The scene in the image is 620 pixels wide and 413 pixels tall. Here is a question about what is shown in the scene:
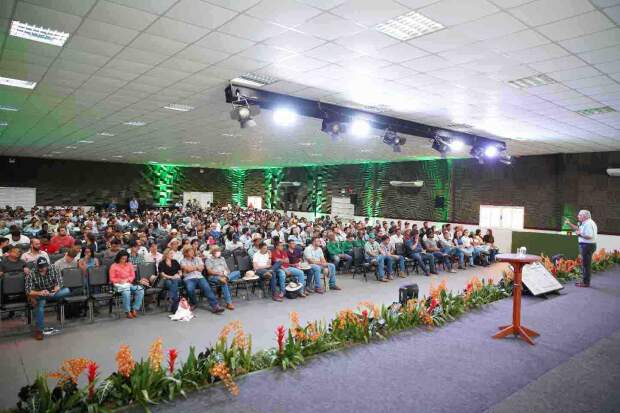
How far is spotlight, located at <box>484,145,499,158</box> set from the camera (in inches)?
434

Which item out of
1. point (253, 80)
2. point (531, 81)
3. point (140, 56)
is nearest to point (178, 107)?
point (253, 80)

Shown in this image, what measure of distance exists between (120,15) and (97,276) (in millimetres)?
4231

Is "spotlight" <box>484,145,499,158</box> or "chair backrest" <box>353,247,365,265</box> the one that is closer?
"chair backrest" <box>353,247,365,265</box>

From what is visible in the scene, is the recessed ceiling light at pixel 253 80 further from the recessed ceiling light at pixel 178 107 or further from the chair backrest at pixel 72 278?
the chair backrest at pixel 72 278

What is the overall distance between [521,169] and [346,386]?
43.6 feet

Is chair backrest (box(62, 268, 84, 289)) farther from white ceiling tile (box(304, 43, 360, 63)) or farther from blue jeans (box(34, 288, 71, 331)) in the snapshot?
white ceiling tile (box(304, 43, 360, 63))

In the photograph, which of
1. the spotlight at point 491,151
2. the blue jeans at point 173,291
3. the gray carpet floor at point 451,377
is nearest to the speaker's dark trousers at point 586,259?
the gray carpet floor at point 451,377

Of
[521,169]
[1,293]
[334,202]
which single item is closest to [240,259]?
[1,293]

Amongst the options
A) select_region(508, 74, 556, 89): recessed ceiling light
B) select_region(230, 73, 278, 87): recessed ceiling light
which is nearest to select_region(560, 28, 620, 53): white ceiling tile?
select_region(508, 74, 556, 89): recessed ceiling light

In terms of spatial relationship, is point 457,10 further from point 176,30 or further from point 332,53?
point 176,30

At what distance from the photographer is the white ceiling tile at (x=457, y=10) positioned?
133 inches

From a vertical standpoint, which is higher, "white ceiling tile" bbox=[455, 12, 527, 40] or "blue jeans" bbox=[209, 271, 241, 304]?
"white ceiling tile" bbox=[455, 12, 527, 40]

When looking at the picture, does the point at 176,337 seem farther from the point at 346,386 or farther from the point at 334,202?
the point at 334,202

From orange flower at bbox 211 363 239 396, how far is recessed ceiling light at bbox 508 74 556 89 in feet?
17.3
